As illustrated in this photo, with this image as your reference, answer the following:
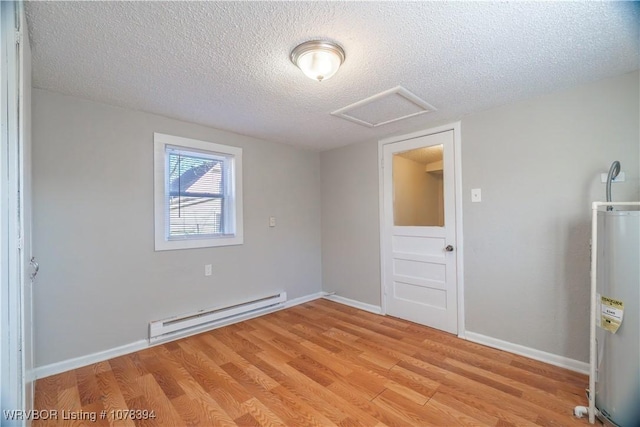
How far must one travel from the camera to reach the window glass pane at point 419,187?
3035 millimetres

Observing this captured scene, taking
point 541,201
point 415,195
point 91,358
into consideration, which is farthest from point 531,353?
point 91,358

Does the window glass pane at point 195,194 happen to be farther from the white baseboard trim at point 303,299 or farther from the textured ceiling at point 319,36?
the white baseboard trim at point 303,299

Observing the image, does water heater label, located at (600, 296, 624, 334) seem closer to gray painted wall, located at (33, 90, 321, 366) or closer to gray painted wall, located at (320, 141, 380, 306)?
gray painted wall, located at (320, 141, 380, 306)

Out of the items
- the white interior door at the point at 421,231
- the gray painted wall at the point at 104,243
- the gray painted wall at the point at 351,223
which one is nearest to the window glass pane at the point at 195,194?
the gray painted wall at the point at 104,243

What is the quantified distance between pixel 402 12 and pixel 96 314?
319cm

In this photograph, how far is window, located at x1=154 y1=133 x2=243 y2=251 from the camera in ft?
9.15

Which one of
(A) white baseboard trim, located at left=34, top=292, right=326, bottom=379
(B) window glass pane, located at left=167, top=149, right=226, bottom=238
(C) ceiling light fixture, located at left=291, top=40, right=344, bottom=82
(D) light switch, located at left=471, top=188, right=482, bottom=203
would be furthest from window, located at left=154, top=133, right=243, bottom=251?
(D) light switch, located at left=471, top=188, right=482, bottom=203

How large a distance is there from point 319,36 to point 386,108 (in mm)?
1205

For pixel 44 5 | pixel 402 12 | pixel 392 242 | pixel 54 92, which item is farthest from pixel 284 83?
pixel 392 242

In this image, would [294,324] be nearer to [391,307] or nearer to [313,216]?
[391,307]

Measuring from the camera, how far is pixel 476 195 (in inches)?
108

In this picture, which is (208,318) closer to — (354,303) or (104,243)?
(104,243)

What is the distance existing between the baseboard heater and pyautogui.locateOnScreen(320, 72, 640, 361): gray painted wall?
2286 millimetres

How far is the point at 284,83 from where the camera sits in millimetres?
2119
